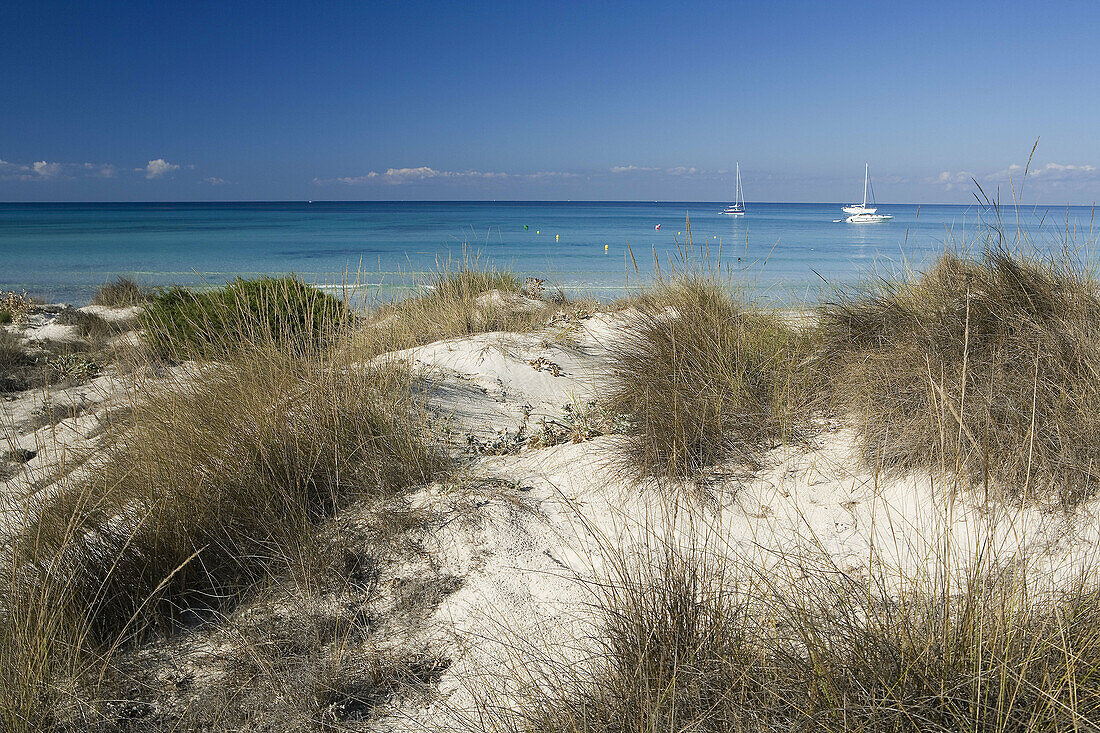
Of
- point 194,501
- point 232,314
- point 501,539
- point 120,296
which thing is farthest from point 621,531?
point 120,296

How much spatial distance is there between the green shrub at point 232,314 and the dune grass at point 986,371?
3.02 m

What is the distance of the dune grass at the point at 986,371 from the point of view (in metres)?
2.66

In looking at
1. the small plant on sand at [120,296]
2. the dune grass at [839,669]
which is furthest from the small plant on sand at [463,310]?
the small plant on sand at [120,296]

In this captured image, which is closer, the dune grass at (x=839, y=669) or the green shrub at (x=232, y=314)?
the dune grass at (x=839, y=669)

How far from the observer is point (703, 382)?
151 inches

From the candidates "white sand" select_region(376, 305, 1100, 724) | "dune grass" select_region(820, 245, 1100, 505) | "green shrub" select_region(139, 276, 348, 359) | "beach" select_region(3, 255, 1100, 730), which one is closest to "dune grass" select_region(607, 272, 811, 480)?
"beach" select_region(3, 255, 1100, 730)

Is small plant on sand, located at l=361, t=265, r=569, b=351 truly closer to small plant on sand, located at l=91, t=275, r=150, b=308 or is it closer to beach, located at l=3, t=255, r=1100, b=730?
beach, located at l=3, t=255, r=1100, b=730

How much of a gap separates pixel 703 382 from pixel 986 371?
4.60ft

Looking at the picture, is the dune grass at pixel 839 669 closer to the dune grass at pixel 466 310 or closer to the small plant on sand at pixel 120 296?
the dune grass at pixel 466 310

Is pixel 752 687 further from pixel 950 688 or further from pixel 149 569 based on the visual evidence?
pixel 149 569

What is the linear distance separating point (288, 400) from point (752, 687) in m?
2.64

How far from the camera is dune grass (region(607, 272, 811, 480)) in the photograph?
10.9 feet

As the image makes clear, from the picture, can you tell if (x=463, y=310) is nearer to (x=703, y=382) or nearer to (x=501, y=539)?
(x=703, y=382)

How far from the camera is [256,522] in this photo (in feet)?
9.66
